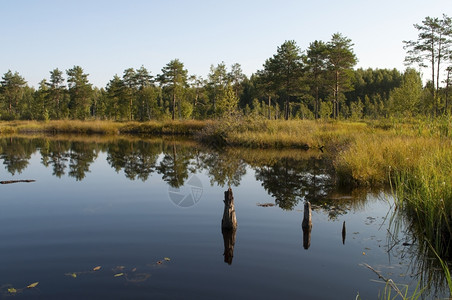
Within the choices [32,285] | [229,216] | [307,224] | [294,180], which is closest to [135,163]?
[294,180]

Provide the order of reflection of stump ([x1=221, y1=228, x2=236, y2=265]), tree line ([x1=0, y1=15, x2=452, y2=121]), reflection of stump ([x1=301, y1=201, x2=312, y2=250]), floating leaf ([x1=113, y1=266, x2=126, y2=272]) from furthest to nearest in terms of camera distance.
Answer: tree line ([x1=0, y1=15, x2=452, y2=121]) < reflection of stump ([x1=301, y1=201, x2=312, y2=250]) < reflection of stump ([x1=221, y1=228, x2=236, y2=265]) < floating leaf ([x1=113, y1=266, x2=126, y2=272])

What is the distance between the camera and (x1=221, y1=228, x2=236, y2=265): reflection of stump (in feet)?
23.0

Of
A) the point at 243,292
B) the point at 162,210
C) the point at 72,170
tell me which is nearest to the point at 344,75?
Result: the point at 72,170

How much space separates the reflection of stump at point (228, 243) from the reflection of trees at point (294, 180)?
10.2ft

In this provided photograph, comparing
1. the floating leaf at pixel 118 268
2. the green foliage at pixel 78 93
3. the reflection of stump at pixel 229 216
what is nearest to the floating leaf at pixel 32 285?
the floating leaf at pixel 118 268

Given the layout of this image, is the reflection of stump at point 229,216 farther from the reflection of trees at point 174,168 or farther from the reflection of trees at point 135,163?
the reflection of trees at point 135,163

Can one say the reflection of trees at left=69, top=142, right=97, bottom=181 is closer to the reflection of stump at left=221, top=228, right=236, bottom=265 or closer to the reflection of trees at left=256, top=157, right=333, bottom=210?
the reflection of trees at left=256, top=157, right=333, bottom=210

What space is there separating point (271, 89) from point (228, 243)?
152 ft

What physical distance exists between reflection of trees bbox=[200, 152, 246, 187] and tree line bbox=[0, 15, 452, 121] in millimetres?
11422

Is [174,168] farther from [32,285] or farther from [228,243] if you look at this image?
[32,285]

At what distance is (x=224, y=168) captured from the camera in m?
19.2

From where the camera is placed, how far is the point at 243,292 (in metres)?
5.66

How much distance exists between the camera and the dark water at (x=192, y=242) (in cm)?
584

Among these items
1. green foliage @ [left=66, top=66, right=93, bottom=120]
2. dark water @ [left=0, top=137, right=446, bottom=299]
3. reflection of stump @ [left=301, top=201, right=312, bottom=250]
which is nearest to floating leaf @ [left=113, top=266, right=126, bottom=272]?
dark water @ [left=0, top=137, right=446, bottom=299]
